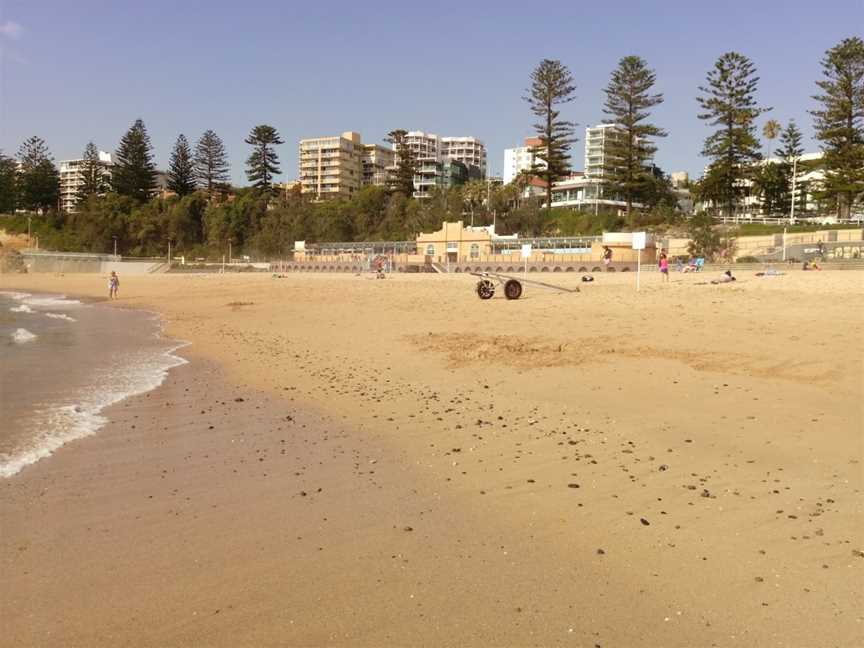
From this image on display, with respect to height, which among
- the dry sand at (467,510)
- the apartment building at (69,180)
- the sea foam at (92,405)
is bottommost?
the sea foam at (92,405)

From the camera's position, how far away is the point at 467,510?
164 inches

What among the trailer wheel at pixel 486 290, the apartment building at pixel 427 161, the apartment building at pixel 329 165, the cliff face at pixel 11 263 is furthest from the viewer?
the apartment building at pixel 329 165

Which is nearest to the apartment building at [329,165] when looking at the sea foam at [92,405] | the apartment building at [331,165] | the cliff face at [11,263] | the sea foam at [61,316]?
the apartment building at [331,165]

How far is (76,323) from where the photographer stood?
64.2ft

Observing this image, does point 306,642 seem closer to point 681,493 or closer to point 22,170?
point 681,493

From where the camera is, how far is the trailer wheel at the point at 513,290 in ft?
63.4

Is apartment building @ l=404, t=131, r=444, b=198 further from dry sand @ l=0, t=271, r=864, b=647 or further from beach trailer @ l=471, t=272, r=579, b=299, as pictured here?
dry sand @ l=0, t=271, r=864, b=647

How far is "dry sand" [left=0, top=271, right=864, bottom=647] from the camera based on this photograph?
2893mm

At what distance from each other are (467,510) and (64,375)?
8.25 metres

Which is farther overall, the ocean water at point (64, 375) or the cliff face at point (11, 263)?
the cliff face at point (11, 263)

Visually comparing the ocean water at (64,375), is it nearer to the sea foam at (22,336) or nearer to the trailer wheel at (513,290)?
the sea foam at (22,336)

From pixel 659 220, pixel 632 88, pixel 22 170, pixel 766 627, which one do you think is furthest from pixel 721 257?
pixel 22 170

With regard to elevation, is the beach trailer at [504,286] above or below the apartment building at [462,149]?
below

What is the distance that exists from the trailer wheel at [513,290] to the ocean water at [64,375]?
9.43 meters
